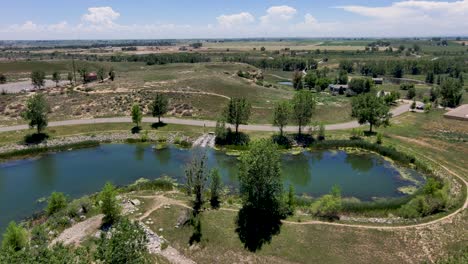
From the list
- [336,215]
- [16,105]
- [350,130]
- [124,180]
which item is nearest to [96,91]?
[16,105]

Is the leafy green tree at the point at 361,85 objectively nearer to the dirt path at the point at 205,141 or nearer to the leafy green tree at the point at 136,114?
the dirt path at the point at 205,141

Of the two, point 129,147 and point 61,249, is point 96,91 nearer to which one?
point 129,147

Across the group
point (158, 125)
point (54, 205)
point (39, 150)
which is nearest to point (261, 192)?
point (54, 205)

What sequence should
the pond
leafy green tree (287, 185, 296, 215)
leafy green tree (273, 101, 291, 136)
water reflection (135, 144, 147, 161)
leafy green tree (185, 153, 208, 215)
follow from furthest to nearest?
1. leafy green tree (273, 101, 291, 136)
2. water reflection (135, 144, 147, 161)
3. the pond
4. leafy green tree (185, 153, 208, 215)
5. leafy green tree (287, 185, 296, 215)

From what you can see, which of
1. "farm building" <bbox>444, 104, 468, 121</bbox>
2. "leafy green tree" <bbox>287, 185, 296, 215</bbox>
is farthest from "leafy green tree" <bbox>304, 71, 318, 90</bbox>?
"leafy green tree" <bbox>287, 185, 296, 215</bbox>

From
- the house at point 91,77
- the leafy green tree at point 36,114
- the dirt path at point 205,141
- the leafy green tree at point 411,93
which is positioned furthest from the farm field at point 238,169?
the house at point 91,77

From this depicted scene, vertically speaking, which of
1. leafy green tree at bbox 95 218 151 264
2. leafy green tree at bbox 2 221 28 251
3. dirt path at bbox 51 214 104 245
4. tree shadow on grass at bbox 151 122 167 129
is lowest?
dirt path at bbox 51 214 104 245

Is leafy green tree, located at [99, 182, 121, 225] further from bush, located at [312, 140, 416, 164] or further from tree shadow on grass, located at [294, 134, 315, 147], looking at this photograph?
bush, located at [312, 140, 416, 164]
